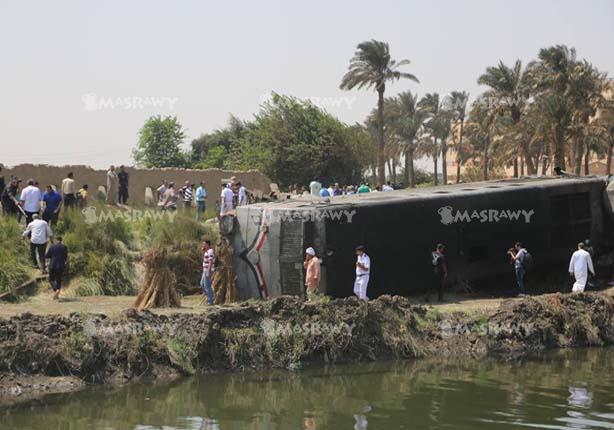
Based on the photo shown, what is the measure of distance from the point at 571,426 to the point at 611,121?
41.2 m

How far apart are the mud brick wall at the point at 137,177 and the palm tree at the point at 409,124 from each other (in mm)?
27798

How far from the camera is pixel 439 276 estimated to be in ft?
65.6

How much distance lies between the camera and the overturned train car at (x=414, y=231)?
18859mm

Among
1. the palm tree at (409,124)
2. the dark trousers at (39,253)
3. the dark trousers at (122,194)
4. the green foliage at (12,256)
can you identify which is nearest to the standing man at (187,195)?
the dark trousers at (122,194)

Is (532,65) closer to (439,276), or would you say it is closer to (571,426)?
(439,276)

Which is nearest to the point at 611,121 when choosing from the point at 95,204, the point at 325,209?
the point at 95,204

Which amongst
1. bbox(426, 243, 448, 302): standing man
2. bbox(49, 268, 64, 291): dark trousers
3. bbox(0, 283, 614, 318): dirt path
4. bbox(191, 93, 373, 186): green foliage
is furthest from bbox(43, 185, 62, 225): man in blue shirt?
bbox(191, 93, 373, 186): green foliage

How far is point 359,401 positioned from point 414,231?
22.6 ft

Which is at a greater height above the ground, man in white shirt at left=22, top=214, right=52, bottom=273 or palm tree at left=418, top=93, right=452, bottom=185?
palm tree at left=418, top=93, right=452, bottom=185

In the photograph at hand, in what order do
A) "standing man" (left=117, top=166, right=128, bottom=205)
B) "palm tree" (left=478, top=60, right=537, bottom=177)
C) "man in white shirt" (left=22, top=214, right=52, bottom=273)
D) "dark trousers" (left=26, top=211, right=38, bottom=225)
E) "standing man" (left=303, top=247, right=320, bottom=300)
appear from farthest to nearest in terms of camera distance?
"palm tree" (left=478, top=60, right=537, bottom=177) < "standing man" (left=117, top=166, right=128, bottom=205) < "dark trousers" (left=26, top=211, right=38, bottom=225) < "man in white shirt" (left=22, top=214, right=52, bottom=273) < "standing man" (left=303, top=247, right=320, bottom=300)

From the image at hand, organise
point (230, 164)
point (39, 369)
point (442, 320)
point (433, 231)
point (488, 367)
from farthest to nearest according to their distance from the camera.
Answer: point (230, 164), point (433, 231), point (442, 320), point (488, 367), point (39, 369)

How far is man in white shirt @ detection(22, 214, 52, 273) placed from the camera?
21203 millimetres

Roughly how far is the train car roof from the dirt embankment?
3.08 metres

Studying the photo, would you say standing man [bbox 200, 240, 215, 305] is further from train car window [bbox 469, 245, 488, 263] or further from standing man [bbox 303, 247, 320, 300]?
train car window [bbox 469, 245, 488, 263]
